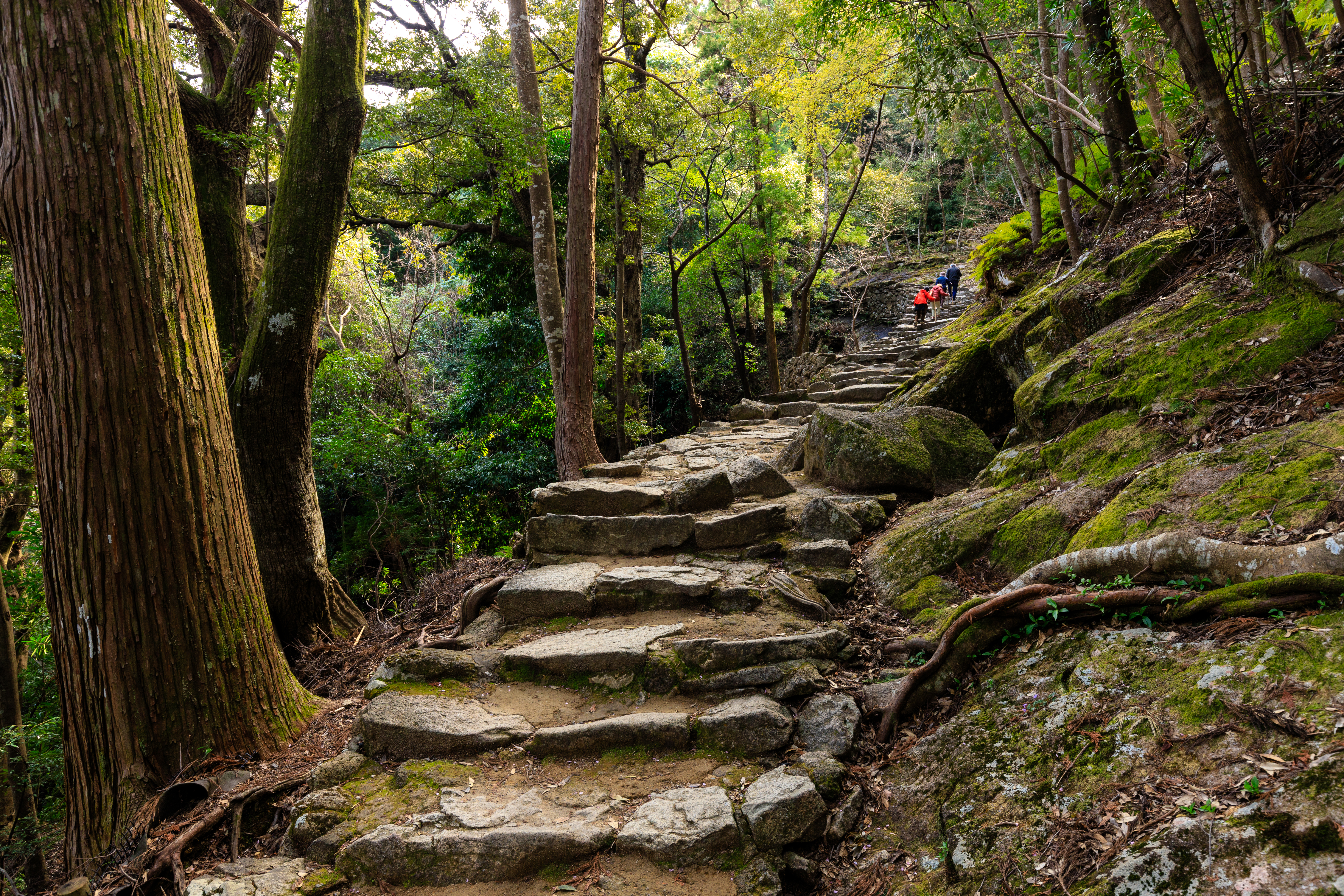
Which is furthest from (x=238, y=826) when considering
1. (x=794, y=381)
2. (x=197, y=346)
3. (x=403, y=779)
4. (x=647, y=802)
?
(x=794, y=381)

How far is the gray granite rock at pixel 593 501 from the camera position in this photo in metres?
4.83

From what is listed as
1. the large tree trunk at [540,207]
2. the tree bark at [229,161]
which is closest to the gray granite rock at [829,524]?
the large tree trunk at [540,207]

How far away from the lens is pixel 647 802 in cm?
251

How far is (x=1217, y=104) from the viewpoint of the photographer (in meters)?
3.24

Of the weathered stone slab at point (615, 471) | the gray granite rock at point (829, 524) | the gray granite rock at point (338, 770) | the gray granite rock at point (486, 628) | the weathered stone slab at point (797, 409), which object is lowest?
the gray granite rock at point (338, 770)

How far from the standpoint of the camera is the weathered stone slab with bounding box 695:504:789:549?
4.41 meters

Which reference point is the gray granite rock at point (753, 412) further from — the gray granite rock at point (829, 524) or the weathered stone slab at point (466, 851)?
the weathered stone slab at point (466, 851)

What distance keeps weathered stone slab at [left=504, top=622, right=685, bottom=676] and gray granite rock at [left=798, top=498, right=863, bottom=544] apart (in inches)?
47.7

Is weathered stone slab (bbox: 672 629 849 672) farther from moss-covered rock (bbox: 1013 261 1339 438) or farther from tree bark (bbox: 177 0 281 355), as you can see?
tree bark (bbox: 177 0 281 355)

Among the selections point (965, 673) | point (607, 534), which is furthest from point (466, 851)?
point (607, 534)

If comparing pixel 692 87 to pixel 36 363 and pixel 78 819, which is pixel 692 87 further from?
pixel 78 819

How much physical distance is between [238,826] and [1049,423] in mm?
4475

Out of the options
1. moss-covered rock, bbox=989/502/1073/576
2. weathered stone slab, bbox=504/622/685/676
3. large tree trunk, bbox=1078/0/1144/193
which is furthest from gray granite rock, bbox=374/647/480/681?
large tree trunk, bbox=1078/0/1144/193

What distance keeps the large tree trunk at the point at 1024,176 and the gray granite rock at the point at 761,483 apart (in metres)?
5.73
